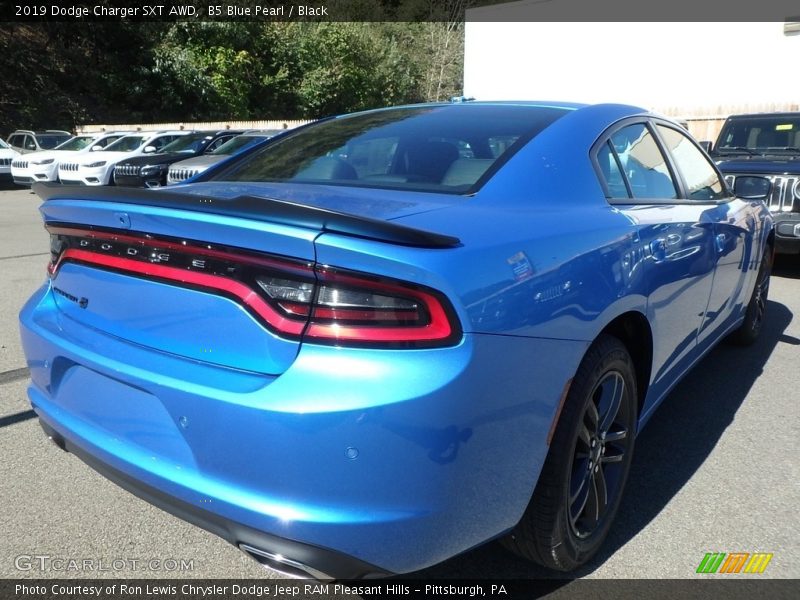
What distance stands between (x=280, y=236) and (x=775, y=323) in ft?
17.1

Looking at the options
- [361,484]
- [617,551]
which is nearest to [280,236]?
[361,484]

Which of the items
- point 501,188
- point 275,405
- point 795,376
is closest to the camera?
point 275,405

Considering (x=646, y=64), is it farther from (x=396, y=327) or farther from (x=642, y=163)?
(x=396, y=327)

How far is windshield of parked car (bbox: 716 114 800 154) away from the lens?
322 inches

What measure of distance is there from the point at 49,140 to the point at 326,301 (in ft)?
67.5

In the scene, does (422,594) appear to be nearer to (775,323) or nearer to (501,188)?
(501,188)

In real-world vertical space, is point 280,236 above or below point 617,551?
above

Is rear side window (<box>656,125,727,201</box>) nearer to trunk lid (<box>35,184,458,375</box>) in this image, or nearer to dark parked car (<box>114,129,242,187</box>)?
trunk lid (<box>35,184,458,375</box>)

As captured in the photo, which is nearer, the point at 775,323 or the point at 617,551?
the point at 617,551

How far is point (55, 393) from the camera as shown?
2207 mm

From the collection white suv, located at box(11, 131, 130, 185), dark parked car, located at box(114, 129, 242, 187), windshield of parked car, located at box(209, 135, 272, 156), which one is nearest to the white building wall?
windshield of parked car, located at box(209, 135, 272, 156)

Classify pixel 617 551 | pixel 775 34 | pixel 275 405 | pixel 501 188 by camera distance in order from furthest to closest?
1. pixel 775 34
2. pixel 617 551
3. pixel 501 188
4. pixel 275 405

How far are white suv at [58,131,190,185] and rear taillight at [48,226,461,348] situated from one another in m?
14.3

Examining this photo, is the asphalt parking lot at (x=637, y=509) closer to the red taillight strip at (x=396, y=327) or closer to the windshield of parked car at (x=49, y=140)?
the red taillight strip at (x=396, y=327)
